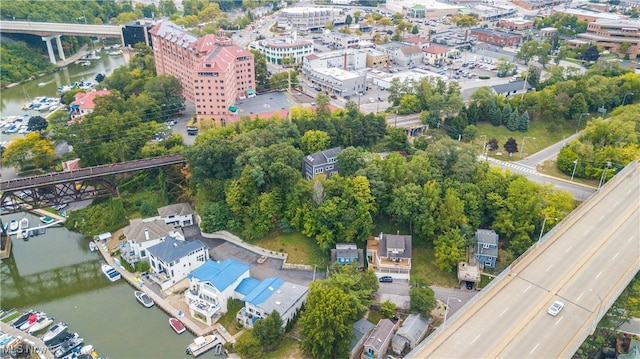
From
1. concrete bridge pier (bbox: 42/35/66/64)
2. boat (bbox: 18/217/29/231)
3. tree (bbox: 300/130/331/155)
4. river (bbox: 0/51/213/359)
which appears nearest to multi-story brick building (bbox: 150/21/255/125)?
tree (bbox: 300/130/331/155)

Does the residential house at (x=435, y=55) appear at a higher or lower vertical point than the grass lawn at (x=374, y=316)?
higher

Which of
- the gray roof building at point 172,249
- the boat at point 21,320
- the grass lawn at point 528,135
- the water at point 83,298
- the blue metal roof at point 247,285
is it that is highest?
the grass lawn at point 528,135

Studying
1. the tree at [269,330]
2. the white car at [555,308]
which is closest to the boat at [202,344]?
the tree at [269,330]

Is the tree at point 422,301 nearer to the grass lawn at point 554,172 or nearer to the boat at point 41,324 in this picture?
the grass lawn at point 554,172

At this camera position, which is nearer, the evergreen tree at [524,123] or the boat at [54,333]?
the boat at [54,333]

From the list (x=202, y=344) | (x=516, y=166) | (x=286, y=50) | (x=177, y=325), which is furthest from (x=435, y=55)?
(x=202, y=344)

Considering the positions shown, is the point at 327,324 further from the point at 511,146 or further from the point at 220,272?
the point at 511,146

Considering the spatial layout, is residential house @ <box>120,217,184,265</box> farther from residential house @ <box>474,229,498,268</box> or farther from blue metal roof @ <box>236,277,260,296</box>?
residential house @ <box>474,229,498,268</box>
